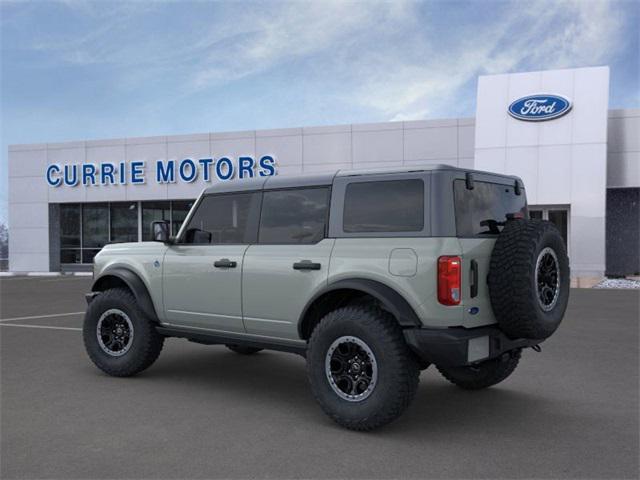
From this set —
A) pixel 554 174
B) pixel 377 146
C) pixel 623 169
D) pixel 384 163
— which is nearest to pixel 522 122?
pixel 554 174

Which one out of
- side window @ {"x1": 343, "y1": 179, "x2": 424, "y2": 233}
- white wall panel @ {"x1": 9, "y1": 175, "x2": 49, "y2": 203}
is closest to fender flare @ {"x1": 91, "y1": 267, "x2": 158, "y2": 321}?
side window @ {"x1": 343, "y1": 179, "x2": 424, "y2": 233}

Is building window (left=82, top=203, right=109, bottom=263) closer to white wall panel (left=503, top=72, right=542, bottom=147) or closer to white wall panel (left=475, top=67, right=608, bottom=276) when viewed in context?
white wall panel (left=475, top=67, right=608, bottom=276)

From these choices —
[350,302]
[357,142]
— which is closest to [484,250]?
[350,302]

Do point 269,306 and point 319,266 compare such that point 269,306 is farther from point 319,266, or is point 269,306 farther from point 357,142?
point 357,142

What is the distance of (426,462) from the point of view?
4.02 metres

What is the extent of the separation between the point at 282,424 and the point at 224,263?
1593mm

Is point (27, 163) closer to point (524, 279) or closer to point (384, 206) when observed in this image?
point (384, 206)

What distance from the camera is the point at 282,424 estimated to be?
486 centimetres

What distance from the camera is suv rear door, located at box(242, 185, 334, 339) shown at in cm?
506

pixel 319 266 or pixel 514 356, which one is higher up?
pixel 319 266

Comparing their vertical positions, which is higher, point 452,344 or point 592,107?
point 592,107

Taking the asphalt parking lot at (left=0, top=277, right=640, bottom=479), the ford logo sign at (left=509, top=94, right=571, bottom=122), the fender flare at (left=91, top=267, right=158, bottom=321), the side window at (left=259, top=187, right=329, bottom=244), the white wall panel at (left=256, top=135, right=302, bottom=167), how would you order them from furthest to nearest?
the white wall panel at (left=256, top=135, right=302, bottom=167) < the ford logo sign at (left=509, top=94, right=571, bottom=122) < the fender flare at (left=91, top=267, right=158, bottom=321) < the side window at (left=259, top=187, right=329, bottom=244) < the asphalt parking lot at (left=0, top=277, right=640, bottom=479)

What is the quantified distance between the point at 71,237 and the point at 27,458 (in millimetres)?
27563

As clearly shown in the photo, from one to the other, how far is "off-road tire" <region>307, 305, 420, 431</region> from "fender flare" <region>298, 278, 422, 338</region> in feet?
0.52
